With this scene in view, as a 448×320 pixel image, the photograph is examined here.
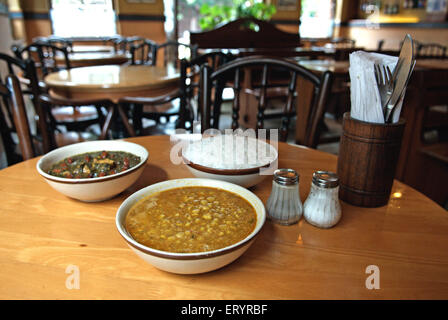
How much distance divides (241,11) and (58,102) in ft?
13.5

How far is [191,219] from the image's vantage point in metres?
0.62

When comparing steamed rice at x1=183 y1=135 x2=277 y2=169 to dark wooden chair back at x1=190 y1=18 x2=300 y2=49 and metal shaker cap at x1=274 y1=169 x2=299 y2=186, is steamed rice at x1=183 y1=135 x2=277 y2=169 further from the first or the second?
dark wooden chair back at x1=190 y1=18 x2=300 y2=49

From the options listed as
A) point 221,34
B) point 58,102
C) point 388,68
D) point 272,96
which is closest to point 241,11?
point 221,34

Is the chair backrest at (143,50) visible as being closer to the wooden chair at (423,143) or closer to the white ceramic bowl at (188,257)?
the wooden chair at (423,143)

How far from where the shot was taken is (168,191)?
717 millimetres

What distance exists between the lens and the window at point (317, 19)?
902 cm

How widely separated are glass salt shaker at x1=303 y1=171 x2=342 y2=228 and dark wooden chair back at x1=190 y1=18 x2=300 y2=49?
4.40 m

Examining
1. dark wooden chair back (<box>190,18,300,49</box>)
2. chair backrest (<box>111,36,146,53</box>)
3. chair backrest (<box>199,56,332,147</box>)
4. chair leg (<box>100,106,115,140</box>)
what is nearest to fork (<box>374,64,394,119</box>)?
chair backrest (<box>199,56,332,147</box>)

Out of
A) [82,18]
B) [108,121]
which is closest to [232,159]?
[108,121]

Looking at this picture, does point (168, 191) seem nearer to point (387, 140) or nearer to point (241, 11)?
point (387, 140)

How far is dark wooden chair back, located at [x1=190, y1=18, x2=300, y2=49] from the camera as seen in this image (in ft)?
15.8

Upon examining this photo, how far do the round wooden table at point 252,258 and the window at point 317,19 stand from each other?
916 centimetres

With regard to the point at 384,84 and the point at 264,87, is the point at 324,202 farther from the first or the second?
the point at 264,87
